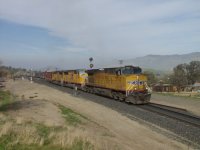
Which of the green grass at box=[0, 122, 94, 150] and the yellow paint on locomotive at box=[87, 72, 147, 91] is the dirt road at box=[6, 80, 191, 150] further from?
the yellow paint on locomotive at box=[87, 72, 147, 91]

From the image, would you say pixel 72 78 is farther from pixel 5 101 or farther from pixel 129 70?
pixel 129 70

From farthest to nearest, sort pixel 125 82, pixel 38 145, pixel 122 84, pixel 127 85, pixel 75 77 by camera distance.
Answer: pixel 75 77, pixel 122 84, pixel 125 82, pixel 127 85, pixel 38 145

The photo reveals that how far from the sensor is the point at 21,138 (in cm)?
1313

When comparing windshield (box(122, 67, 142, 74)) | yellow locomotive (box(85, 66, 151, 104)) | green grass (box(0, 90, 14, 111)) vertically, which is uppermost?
windshield (box(122, 67, 142, 74))

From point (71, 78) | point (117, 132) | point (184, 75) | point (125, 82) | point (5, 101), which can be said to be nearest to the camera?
point (117, 132)

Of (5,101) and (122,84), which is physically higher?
(122,84)

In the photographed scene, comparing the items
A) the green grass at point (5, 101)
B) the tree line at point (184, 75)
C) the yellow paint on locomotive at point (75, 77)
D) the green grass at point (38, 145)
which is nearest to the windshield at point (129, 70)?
the green grass at point (5, 101)

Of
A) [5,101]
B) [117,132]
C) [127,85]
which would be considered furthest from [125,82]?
[5,101]

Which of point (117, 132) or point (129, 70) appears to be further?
point (129, 70)

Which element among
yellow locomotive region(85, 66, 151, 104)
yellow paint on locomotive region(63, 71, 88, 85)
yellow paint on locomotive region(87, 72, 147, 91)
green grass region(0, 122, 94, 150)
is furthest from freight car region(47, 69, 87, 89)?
green grass region(0, 122, 94, 150)

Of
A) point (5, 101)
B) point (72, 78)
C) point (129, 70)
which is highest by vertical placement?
point (129, 70)

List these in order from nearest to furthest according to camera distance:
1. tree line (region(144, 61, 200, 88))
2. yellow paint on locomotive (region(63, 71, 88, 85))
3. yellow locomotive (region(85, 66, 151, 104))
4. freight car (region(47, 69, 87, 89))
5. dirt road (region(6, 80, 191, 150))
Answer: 1. dirt road (region(6, 80, 191, 150))
2. yellow locomotive (region(85, 66, 151, 104))
3. yellow paint on locomotive (region(63, 71, 88, 85))
4. freight car (region(47, 69, 87, 89))
5. tree line (region(144, 61, 200, 88))

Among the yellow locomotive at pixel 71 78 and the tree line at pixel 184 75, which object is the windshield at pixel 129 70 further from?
the tree line at pixel 184 75

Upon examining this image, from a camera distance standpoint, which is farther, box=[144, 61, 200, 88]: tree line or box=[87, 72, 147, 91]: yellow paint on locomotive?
box=[144, 61, 200, 88]: tree line
